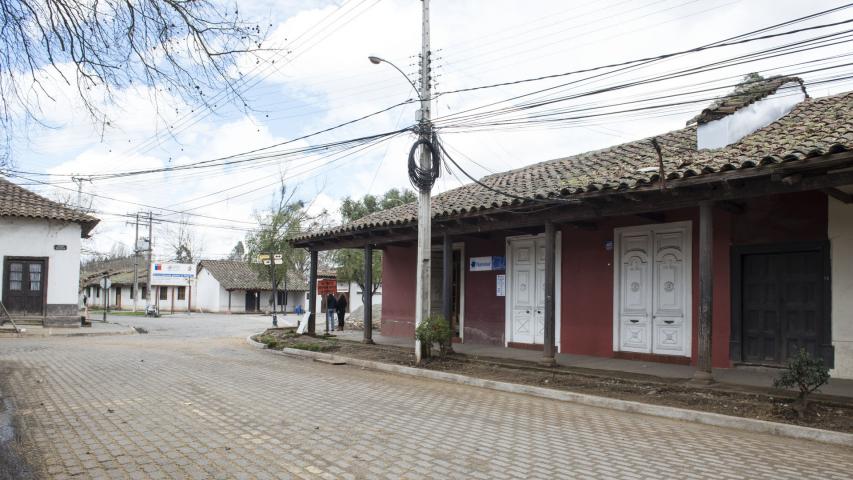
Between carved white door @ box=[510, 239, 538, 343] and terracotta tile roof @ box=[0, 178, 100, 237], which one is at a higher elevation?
terracotta tile roof @ box=[0, 178, 100, 237]

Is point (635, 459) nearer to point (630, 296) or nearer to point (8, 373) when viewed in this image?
point (630, 296)

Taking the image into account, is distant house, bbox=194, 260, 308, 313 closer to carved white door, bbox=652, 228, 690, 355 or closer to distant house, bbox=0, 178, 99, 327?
distant house, bbox=0, 178, 99, 327

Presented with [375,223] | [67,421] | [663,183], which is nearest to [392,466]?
[67,421]

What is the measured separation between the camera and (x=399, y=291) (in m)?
18.3

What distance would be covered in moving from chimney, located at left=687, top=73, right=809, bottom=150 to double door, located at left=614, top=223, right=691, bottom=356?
70.1 inches

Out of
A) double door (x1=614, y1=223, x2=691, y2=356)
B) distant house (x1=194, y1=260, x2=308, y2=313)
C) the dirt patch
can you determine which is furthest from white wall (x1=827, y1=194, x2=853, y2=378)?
distant house (x1=194, y1=260, x2=308, y2=313)

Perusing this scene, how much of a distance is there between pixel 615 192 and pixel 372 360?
6420 mm

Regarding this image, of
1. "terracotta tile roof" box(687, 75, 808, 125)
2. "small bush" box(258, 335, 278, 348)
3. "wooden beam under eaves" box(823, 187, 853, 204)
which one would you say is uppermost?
"terracotta tile roof" box(687, 75, 808, 125)

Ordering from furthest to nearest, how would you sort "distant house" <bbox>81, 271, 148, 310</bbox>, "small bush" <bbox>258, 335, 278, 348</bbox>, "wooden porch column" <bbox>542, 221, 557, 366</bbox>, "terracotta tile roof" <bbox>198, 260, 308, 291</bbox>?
"distant house" <bbox>81, 271, 148, 310</bbox>
"terracotta tile roof" <bbox>198, 260, 308, 291</bbox>
"small bush" <bbox>258, 335, 278, 348</bbox>
"wooden porch column" <bbox>542, 221, 557, 366</bbox>

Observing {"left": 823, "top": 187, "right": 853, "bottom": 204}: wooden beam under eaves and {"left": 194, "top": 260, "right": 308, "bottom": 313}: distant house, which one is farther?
{"left": 194, "top": 260, "right": 308, "bottom": 313}: distant house

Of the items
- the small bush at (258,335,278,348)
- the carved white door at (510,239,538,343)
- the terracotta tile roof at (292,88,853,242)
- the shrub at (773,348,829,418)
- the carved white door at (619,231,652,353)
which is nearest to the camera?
the shrub at (773,348,829,418)

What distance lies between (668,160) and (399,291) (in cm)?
932

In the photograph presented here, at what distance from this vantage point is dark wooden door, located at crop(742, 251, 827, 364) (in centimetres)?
971

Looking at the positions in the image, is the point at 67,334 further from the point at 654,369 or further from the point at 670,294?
the point at 670,294
